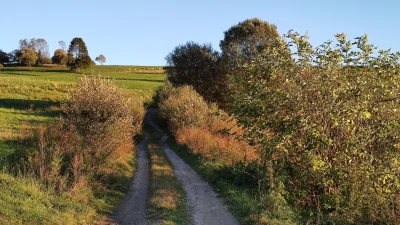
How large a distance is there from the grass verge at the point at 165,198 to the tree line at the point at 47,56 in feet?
256

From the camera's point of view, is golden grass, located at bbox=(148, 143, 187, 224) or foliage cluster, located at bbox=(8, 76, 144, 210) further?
foliage cluster, located at bbox=(8, 76, 144, 210)

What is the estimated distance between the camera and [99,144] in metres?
20.2

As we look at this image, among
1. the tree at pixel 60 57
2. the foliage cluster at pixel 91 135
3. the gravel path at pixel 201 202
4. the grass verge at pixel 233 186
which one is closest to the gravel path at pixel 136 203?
the foliage cluster at pixel 91 135

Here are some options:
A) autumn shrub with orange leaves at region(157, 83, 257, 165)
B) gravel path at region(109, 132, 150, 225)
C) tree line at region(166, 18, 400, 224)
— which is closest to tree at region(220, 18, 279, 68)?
autumn shrub with orange leaves at region(157, 83, 257, 165)

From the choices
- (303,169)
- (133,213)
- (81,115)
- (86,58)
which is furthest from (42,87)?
(303,169)

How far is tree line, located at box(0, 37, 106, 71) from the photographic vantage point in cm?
9525

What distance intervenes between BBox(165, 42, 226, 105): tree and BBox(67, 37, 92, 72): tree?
164 ft

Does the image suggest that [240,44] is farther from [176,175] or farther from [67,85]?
[67,85]

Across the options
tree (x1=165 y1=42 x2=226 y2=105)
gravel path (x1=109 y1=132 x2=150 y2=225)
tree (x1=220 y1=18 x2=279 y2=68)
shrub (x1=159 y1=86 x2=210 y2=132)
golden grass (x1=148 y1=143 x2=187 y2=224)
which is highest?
tree (x1=220 y1=18 x2=279 y2=68)

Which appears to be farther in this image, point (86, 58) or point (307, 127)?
point (86, 58)

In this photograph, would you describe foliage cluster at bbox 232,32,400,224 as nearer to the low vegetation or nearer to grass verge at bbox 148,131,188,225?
grass verge at bbox 148,131,188,225

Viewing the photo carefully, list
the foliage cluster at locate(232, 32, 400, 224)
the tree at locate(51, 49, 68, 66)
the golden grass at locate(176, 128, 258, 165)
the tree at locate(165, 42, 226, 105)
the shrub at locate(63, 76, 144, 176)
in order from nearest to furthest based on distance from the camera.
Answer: the foliage cluster at locate(232, 32, 400, 224) < the shrub at locate(63, 76, 144, 176) < the golden grass at locate(176, 128, 258, 165) < the tree at locate(165, 42, 226, 105) < the tree at locate(51, 49, 68, 66)

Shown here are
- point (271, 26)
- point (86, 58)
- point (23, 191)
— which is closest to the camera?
point (23, 191)

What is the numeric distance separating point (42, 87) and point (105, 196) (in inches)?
2120
